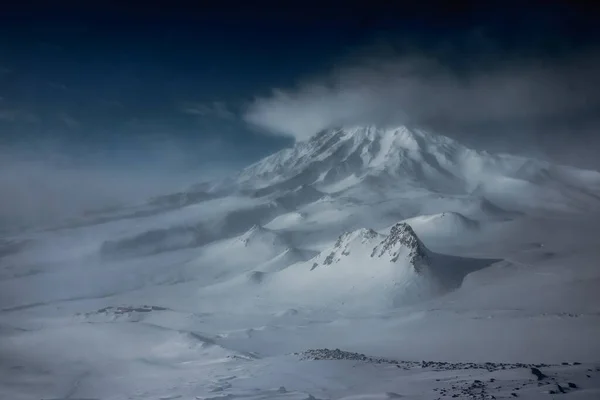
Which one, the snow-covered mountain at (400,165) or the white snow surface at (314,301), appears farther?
the snow-covered mountain at (400,165)

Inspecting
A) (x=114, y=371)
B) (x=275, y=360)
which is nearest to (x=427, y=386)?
(x=275, y=360)

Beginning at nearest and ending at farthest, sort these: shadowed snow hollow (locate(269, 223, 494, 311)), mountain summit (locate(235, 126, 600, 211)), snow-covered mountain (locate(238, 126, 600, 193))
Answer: shadowed snow hollow (locate(269, 223, 494, 311))
mountain summit (locate(235, 126, 600, 211))
snow-covered mountain (locate(238, 126, 600, 193))

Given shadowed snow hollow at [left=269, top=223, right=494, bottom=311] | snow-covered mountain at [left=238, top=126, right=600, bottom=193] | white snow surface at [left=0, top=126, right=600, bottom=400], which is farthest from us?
snow-covered mountain at [left=238, top=126, right=600, bottom=193]

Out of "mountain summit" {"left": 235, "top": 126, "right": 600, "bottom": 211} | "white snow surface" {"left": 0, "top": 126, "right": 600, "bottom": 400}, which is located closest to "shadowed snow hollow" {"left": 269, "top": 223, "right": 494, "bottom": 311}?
"white snow surface" {"left": 0, "top": 126, "right": 600, "bottom": 400}

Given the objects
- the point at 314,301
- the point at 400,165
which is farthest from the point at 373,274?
the point at 400,165

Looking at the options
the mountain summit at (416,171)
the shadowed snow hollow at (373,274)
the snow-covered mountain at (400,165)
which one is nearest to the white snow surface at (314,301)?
the shadowed snow hollow at (373,274)

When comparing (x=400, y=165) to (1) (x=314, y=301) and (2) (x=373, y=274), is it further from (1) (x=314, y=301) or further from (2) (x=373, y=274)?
(1) (x=314, y=301)

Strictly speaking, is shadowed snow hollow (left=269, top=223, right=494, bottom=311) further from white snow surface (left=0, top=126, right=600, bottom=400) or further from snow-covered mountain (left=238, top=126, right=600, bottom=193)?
snow-covered mountain (left=238, top=126, right=600, bottom=193)

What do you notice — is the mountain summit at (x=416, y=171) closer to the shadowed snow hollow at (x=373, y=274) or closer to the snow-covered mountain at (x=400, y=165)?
the snow-covered mountain at (x=400, y=165)

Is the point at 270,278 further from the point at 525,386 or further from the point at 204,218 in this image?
the point at 204,218
